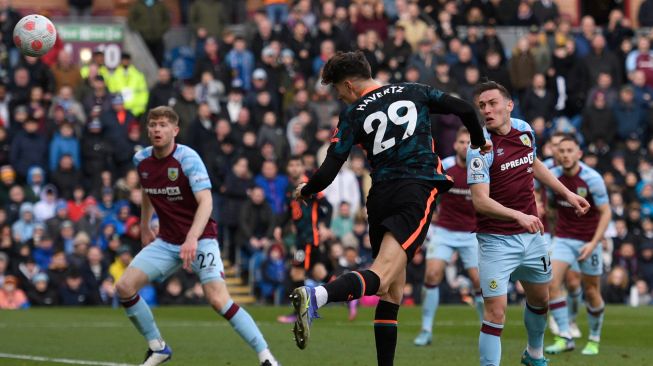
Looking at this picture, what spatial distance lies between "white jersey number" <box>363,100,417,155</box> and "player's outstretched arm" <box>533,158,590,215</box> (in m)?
1.58

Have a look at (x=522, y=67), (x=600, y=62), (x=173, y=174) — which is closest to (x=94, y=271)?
(x=522, y=67)

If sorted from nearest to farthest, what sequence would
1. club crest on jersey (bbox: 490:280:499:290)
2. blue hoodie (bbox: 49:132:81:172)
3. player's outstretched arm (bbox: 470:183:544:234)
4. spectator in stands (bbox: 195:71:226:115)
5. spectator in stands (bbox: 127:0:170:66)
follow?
player's outstretched arm (bbox: 470:183:544:234) < club crest on jersey (bbox: 490:280:499:290) < blue hoodie (bbox: 49:132:81:172) < spectator in stands (bbox: 195:71:226:115) < spectator in stands (bbox: 127:0:170:66)

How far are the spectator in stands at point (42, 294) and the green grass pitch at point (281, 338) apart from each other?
942mm

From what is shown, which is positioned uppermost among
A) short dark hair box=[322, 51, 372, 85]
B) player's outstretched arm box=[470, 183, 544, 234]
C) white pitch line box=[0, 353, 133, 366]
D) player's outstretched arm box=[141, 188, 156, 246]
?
short dark hair box=[322, 51, 372, 85]

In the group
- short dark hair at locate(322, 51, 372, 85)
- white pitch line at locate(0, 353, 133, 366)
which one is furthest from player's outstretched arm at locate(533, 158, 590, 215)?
white pitch line at locate(0, 353, 133, 366)

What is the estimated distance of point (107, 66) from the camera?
91.9 feet

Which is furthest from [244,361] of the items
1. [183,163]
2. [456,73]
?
[456,73]

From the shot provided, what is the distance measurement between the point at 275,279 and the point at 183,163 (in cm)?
1223

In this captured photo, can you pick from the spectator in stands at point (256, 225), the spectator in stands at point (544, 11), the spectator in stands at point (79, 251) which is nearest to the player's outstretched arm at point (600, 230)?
the spectator in stands at point (256, 225)

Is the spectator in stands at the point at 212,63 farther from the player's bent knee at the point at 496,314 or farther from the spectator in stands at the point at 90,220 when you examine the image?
the player's bent knee at the point at 496,314

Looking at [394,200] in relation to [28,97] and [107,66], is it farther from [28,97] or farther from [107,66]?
[107,66]

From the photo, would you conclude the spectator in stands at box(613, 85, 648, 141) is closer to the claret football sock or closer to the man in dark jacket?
the man in dark jacket

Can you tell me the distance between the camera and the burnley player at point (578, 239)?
1538 cm

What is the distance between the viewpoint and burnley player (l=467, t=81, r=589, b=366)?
11.4 m
